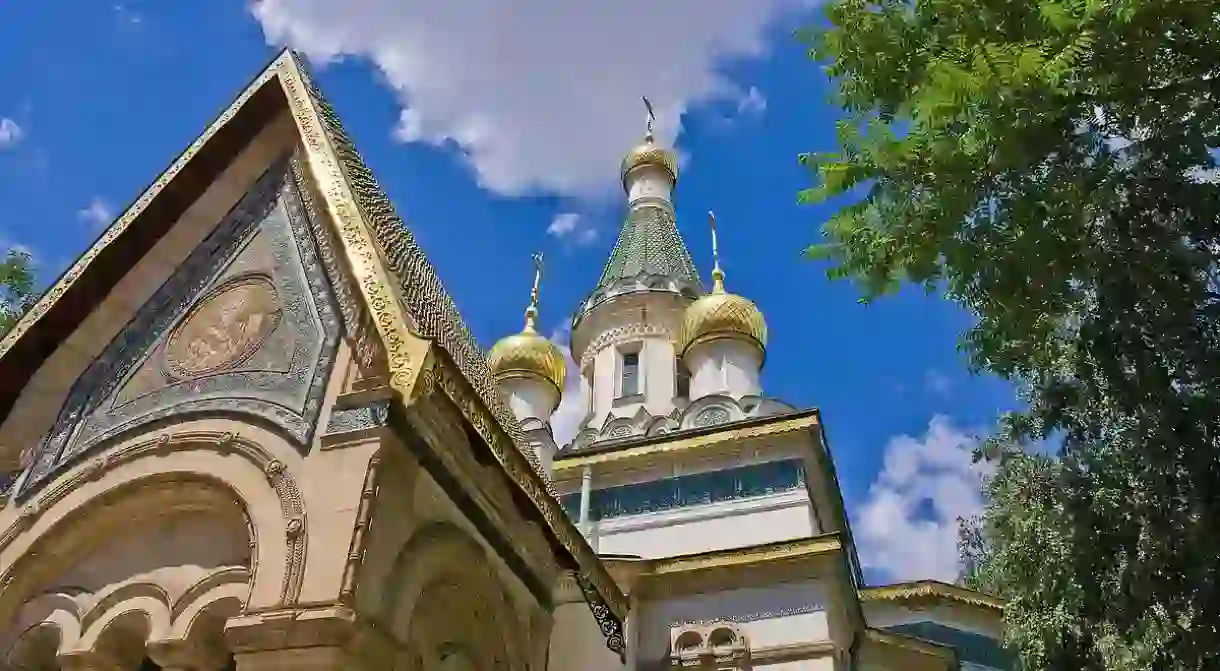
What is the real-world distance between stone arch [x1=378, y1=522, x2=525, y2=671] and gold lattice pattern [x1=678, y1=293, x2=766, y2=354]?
10.8 m

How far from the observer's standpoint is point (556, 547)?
7.66 metres

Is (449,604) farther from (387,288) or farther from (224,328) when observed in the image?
(224,328)

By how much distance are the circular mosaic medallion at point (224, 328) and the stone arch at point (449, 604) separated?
6.07 feet

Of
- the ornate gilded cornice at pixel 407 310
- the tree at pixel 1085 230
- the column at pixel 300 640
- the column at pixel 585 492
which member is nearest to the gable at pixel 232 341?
the ornate gilded cornice at pixel 407 310

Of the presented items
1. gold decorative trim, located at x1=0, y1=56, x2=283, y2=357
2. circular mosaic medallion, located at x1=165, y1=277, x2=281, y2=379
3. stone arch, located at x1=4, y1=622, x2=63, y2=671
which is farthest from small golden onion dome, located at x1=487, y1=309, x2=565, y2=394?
stone arch, located at x1=4, y1=622, x2=63, y2=671

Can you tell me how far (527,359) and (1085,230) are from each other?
13528mm

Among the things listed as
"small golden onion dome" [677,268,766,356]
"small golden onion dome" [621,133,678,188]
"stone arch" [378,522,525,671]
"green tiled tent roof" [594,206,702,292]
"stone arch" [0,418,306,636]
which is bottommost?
"stone arch" [378,522,525,671]

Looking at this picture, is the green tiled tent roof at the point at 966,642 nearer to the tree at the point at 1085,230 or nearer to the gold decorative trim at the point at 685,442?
the gold decorative trim at the point at 685,442

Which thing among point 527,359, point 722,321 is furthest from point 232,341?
point 527,359

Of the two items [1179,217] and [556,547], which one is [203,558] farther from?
[1179,217]

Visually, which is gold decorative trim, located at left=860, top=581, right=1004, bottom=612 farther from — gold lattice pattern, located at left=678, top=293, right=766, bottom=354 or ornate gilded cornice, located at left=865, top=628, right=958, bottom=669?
gold lattice pattern, located at left=678, top=293, right=766, bottom=354

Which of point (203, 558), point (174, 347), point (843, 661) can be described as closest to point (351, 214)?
point (174, 347)

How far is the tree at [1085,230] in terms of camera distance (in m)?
5.68

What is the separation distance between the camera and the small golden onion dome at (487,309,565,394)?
18953mm
